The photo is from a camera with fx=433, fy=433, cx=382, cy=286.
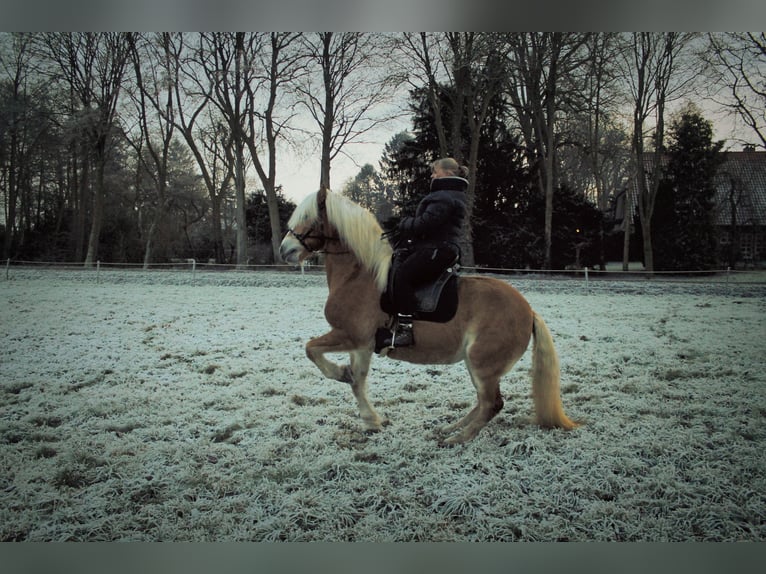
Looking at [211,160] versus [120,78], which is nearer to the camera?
[120,78]

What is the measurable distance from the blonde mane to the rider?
0.32 ft

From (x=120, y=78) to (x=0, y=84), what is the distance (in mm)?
724

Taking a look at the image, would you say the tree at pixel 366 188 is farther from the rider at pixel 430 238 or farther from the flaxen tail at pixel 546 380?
the flaxen tail at pixel 546 380

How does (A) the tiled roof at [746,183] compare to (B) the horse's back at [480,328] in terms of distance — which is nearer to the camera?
(B) the horse's back at [480,328]

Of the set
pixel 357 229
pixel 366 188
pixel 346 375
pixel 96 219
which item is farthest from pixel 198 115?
pixel 346 375

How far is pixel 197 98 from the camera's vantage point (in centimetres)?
→ 290

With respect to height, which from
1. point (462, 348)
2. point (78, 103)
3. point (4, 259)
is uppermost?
point (78, 103)

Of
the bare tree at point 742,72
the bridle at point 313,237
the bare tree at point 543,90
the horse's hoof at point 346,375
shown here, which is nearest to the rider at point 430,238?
the horse's hoof at point 346,375

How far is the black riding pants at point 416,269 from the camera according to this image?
202 centimetres

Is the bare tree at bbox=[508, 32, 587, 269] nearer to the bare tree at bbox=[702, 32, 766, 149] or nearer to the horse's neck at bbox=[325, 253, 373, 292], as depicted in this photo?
the bare tree at bbox=[702, 32, 766, 149]

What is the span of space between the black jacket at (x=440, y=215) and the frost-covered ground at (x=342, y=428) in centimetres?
95

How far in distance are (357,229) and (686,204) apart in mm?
2401

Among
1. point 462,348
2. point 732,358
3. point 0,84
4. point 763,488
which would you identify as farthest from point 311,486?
point 0,84

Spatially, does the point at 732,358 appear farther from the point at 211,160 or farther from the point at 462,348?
the point at 211,160
